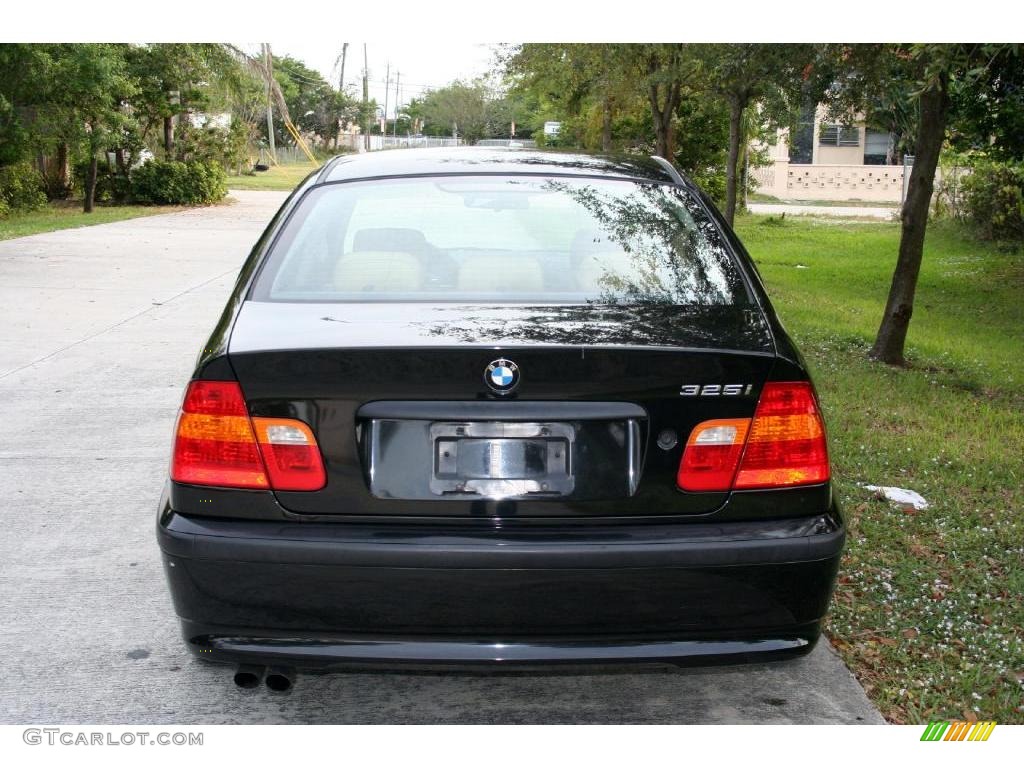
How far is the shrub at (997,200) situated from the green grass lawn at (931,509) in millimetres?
6040

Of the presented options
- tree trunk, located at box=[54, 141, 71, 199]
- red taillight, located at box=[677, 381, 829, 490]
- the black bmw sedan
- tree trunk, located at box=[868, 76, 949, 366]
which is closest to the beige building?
tree trunk, located at box=[54, 141, 71, 199]

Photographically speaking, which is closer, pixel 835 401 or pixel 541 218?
pixel 541 218

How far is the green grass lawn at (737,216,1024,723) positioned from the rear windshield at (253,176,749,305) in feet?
4.34

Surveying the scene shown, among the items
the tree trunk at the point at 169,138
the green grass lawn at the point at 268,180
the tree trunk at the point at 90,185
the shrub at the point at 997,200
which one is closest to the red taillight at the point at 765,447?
the shrub at the point at 997,200

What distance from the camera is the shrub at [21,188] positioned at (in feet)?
72.2

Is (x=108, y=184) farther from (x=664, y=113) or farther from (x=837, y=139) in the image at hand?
(x=837, y=139)

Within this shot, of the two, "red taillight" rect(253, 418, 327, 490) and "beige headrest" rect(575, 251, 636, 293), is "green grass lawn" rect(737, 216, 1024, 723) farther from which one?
"red taillight" rect(253, 418, 327, 490)

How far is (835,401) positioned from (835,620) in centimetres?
327

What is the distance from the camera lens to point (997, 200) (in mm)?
17641

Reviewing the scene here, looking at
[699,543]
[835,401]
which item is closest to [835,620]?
[699,543]

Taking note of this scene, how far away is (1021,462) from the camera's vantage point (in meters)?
5.65

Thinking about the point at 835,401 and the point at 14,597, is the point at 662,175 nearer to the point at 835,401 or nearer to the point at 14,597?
the point at 14,597

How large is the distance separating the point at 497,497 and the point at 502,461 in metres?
0.08

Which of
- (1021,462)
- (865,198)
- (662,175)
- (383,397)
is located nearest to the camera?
(383,397)
